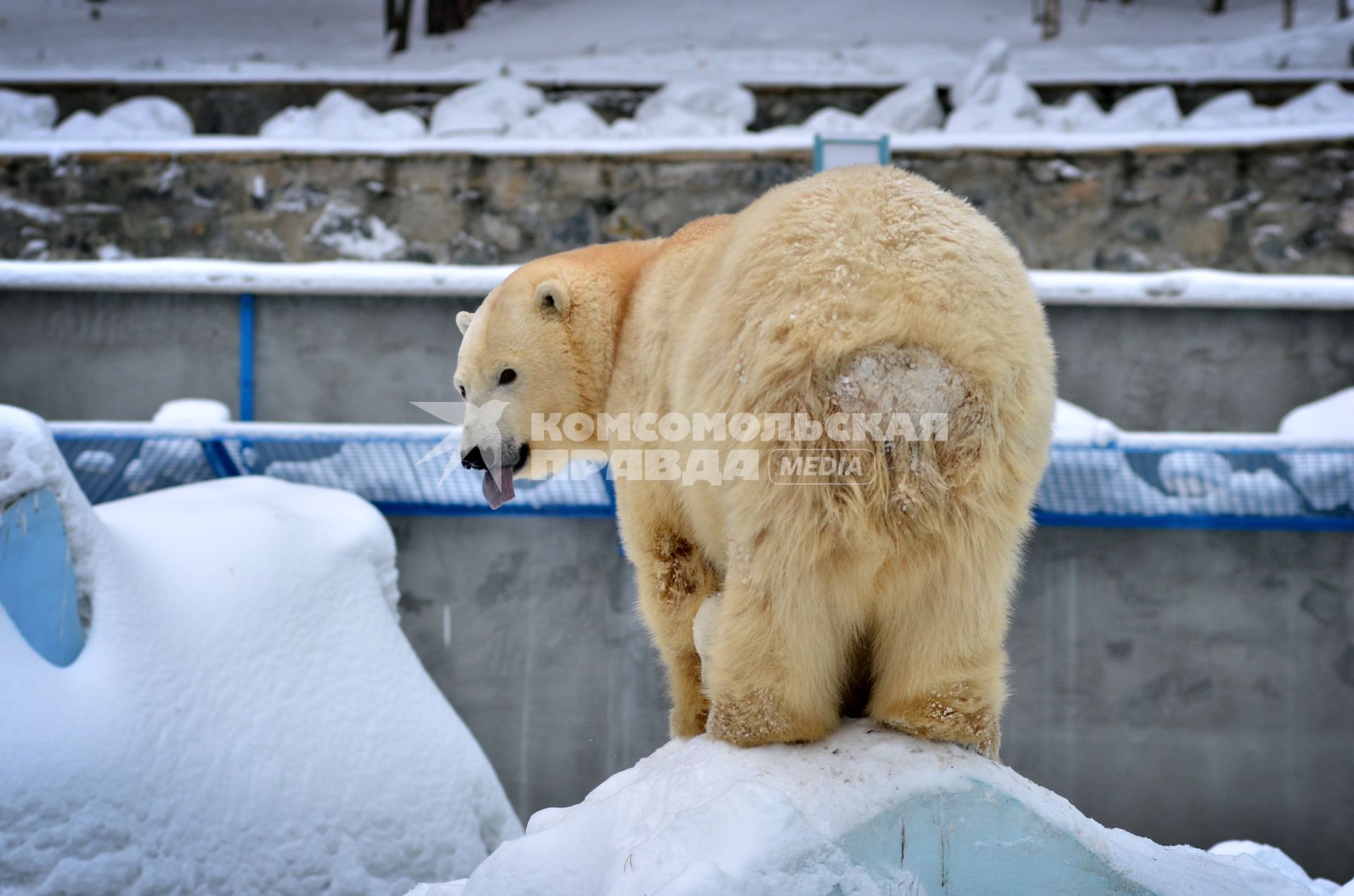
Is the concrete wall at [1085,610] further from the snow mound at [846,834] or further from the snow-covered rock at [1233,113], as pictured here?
the snow-covered rock at [1233,113]

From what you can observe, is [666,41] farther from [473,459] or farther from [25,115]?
[473,459]

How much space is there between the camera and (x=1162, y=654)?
5.75 metres

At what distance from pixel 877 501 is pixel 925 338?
1.07ft

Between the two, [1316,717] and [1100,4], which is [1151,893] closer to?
[1316,717]

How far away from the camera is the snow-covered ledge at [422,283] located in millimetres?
5684

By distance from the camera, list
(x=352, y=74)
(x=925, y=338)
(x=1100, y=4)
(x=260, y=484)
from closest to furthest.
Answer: (x=925, y=338), (x=260, y=484), (x=352, y=74), (x=1100, y=4)

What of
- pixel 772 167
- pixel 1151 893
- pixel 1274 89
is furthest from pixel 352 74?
pixel 1151 893

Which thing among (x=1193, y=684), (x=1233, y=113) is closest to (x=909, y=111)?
(x=1233, y=113)

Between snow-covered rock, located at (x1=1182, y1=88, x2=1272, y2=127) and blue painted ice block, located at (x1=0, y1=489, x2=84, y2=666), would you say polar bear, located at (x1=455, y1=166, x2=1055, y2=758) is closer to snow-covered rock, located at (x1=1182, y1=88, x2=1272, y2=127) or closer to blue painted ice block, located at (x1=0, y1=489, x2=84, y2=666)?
blue painted ice block, located at (x1=0, y1=489, x2=84, y2=666)

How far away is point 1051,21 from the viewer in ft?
43.1

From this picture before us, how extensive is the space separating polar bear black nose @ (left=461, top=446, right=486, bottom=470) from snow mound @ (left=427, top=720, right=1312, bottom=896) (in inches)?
37.2

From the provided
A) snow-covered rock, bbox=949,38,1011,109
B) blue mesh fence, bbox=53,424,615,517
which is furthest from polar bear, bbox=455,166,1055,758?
snow-covered rock, bbox=949,38,1011,109

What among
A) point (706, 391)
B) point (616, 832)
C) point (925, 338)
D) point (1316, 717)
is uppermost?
point (925, 338)

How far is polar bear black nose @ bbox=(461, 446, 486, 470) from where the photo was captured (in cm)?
280
